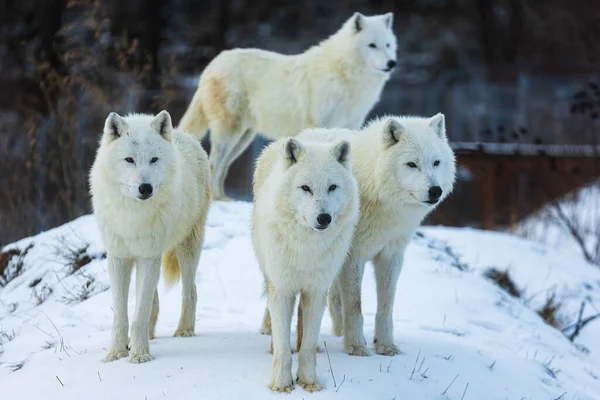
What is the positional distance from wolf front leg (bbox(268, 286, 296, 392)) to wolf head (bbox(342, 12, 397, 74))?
149 inches

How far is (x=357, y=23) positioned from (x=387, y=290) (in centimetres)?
346

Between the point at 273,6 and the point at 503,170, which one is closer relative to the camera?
the point at 503,170

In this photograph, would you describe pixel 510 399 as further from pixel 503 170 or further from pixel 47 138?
pixel 503 170

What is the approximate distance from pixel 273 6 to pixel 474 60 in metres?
5.24

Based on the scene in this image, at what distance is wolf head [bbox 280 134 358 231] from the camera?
4.29 m

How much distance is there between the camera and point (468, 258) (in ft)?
30.5

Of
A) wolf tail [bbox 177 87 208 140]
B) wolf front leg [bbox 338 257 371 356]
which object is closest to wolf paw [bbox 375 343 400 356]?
wolf front leg [bbox 338 257 371 356]

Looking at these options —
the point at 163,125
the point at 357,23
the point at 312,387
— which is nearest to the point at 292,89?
the point at 357,23

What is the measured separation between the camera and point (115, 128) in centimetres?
482

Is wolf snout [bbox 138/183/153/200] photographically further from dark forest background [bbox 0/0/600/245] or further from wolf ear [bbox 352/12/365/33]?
dark forest background [bbox 0/0/600/245]

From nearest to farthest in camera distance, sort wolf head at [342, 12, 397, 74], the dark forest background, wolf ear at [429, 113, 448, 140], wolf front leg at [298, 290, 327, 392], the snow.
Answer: wolf front leg at [298, 290, 327, 392] < wolf ear at [429, 113, 448, 140] < wolf head at [342, 12, 397, 74] < the dark forest background < the snow

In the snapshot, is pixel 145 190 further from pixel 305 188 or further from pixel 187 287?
pixel 187 287

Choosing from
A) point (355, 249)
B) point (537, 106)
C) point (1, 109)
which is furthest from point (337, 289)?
point (537, 106)

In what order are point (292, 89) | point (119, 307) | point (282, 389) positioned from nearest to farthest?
point (282, 389) < point (119, 307) < point (292, 89)
